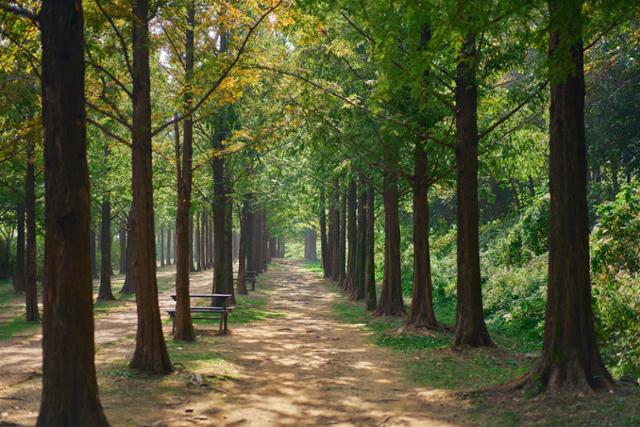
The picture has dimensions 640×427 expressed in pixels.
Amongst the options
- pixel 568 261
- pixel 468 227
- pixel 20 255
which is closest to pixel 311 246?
pixel 20 255

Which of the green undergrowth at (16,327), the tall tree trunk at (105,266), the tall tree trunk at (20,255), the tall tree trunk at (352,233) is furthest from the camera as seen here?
the tall tree trunk at (352,233)

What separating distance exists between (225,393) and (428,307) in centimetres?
761

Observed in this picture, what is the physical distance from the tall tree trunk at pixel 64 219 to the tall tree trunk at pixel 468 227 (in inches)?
316

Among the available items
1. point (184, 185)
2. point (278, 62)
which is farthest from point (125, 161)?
point (278, 62)

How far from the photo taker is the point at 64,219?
6090mm

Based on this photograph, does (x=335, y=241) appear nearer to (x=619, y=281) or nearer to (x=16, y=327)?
(x=16, y=327)

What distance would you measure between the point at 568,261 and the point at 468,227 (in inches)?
180

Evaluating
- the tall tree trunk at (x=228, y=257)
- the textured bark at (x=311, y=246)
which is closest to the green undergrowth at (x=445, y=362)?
the tall tree trunk at (x=228, y=257)

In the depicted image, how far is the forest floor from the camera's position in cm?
760

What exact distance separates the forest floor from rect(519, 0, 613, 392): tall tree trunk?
0.43 meters

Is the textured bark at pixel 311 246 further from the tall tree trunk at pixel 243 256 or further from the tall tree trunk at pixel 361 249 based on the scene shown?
the tall tree trunk at pixel 361 249

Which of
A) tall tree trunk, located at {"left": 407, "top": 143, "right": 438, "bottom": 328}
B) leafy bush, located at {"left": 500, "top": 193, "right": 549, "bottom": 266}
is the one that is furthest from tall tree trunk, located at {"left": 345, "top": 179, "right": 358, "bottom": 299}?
tall tree trunk, located at {"left": 407, "top": 143, "right": 438, "bottom": 328}

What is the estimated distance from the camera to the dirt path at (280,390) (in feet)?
26.0

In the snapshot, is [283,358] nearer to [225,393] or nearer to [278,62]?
[225,393]
